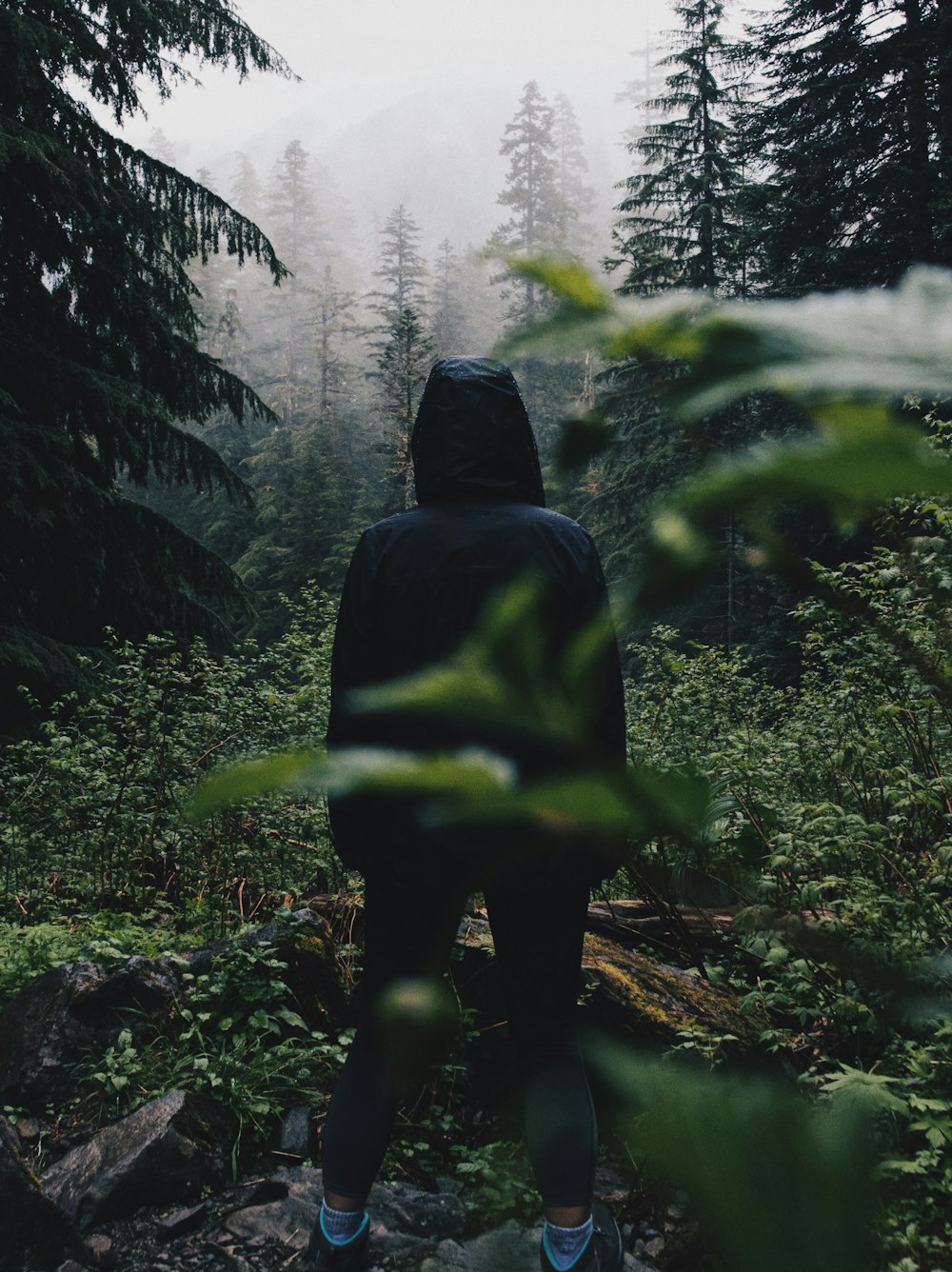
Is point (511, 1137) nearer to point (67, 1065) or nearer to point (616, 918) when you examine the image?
point (616, 918)

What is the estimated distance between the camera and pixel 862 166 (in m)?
11.3

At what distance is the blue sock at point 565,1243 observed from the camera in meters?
1.76

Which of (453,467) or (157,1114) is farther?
(157,1114)

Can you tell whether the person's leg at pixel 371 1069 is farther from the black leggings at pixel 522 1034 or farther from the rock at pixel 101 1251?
the rock at pixel 101 1251

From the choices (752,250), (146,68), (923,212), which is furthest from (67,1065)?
(752,250)

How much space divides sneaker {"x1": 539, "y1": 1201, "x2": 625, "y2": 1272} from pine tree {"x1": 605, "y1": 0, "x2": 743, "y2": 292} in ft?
57.8

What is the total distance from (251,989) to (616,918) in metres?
1.83

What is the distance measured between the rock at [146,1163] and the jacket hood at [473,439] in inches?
85.3

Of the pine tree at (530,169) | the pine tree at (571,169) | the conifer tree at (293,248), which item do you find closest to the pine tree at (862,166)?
Answer: the pine tree at (530,169)

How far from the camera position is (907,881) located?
2643 millimetres

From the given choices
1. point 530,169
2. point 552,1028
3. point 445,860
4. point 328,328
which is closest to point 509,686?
point 445,860

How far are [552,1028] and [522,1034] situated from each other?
73 mm

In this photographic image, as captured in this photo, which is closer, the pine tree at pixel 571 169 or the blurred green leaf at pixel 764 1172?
the blurred green leaf at pixel 764 1172

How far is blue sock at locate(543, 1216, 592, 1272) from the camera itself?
176 centimetres
